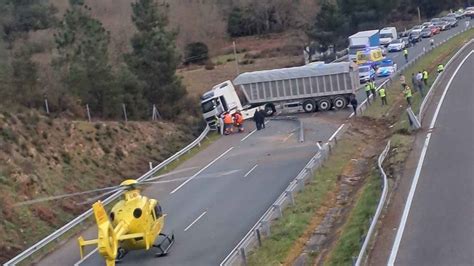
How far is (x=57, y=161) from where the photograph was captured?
3597 cm

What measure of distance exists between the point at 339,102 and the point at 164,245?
27508mm

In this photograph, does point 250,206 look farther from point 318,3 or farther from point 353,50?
point 318,3

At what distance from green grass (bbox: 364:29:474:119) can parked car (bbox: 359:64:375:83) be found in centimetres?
248

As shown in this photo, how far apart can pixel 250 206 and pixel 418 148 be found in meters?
7.73

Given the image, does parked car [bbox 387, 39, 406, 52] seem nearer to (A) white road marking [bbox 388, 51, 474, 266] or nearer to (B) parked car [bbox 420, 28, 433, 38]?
(B) parked car [bbox 420, 28, 433, 38]

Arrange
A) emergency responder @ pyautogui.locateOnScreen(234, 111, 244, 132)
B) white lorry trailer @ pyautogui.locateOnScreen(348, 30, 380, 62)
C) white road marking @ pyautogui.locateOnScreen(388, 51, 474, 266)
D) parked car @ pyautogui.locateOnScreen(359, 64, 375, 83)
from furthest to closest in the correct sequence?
1. white lorry trailer @ pyautogui.locateOnScreen(348, 30, 380, 62)
2. parked car @ pyautogui.locateOnScreen(359, 64, 375, 83)
3. emergency responder @ pyautogui.locateOnScreen(234, 111, 244, 132)
4. white road marking @ pyautogui.locateOnScreen(388, 51, 474, 266)

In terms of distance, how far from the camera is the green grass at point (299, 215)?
23.8m

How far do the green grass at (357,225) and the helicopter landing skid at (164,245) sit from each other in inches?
201

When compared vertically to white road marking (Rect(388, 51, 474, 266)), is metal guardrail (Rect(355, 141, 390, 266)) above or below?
above

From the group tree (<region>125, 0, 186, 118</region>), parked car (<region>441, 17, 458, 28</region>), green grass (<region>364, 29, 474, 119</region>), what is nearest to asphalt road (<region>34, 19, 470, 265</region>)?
green grass (<region>364, 29, 474, 119</region>)

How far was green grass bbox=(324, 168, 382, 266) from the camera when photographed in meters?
21.6

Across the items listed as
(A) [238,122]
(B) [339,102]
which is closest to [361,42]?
(B) [339,102]

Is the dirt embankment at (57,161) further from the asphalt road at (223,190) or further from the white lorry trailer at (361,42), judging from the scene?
the white lorry trailer at (361,42)

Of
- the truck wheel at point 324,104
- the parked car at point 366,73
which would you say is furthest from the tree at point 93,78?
the parked car at point 366,73
